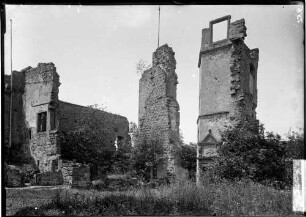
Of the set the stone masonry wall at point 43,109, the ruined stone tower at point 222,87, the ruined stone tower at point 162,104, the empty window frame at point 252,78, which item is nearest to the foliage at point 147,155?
the ruined stone tower at point 162,104

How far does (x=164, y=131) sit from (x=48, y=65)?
8683 mm

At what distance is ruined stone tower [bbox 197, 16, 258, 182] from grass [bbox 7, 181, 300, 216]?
710 centimetres

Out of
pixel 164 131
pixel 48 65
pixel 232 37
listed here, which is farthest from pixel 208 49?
pixel 48 65

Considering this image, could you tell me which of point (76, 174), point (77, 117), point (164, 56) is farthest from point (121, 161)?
point (164, 56)

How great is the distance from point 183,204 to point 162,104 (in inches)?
380

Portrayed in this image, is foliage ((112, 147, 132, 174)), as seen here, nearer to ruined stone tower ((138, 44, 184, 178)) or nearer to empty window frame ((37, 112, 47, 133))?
ruined stone tower ((138, 44, 184, 178))

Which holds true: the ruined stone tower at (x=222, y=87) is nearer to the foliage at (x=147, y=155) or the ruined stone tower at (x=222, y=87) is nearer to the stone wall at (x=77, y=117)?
the foliage at (x=147, y=155)

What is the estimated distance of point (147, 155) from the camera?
16328 millimetres

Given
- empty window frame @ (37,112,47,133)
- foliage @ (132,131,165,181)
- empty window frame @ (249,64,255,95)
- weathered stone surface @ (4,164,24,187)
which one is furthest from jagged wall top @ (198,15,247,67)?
weathered stone surface @ (4,164,24,187)

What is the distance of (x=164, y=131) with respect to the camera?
16.7 m

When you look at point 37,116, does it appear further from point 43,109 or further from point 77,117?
point 77,117

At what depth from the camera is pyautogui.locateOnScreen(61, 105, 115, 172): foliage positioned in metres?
19.5

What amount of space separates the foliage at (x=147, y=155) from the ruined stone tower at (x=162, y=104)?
24 centimetres

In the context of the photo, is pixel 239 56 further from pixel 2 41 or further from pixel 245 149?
pixel 2 41
